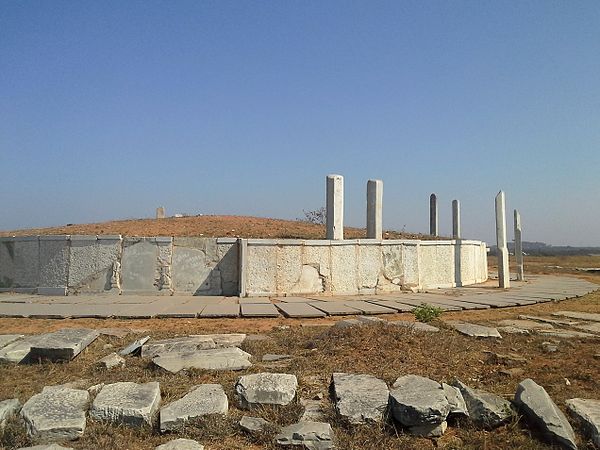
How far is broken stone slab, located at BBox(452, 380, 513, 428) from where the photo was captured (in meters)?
4.17

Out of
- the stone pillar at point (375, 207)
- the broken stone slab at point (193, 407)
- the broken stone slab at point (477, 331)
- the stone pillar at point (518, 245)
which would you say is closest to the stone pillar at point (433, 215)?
the stone pillar at point (518, 245)

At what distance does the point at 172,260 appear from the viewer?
12.8 meters

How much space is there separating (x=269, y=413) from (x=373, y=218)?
36.2ft

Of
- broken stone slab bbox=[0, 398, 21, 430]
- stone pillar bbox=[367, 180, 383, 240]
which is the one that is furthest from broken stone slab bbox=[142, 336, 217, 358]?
stone pillar bbox=[367, 180, 383, 240]

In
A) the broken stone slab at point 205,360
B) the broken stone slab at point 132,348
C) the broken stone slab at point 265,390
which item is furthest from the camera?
the broken stone slab at point 132,348

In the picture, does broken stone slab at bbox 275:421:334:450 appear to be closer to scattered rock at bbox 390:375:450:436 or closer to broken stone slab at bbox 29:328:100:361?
scattered rock at bbox 390:375:450:436

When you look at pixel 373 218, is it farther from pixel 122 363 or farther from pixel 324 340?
pixel 122 363

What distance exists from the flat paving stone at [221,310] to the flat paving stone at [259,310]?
6.4 inches

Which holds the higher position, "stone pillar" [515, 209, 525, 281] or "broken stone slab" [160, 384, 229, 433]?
"stone pillar" [515, 209, 525, 281]

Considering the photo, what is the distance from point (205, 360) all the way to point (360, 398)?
6.79ft

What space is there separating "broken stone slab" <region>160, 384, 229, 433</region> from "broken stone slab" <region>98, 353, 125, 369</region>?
1.49 meters

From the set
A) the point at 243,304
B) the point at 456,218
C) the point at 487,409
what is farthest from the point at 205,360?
the point at 456,218

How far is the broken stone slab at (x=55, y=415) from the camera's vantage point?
392cm

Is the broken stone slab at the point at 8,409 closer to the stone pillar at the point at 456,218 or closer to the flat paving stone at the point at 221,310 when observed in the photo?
the flat paving stone at the point at 221,310
